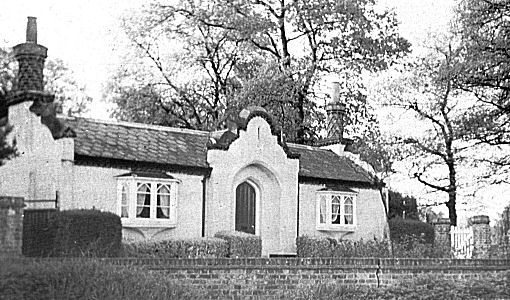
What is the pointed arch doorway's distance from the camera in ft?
86.2

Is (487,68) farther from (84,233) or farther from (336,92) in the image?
(84,233)

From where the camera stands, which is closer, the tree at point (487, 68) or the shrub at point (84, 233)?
the shrub at point (84, 233)

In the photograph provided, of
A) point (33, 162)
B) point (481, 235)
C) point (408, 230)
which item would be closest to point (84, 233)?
point (33, 162)

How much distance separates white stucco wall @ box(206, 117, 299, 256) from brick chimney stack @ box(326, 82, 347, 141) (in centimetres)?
Result: 577

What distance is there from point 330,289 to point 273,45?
22.5 m

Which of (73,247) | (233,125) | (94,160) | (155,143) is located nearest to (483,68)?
(233,125)

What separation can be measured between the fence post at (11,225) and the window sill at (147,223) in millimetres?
6180

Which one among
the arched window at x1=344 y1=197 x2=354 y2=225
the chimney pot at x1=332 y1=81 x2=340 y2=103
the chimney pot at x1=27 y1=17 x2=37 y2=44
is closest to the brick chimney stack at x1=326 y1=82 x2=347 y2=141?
the chimney pot at x1=332 y1=81 x2=340 y2=103

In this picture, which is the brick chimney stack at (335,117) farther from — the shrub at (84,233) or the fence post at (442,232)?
the shrub at (84,233)

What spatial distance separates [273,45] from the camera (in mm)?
39125

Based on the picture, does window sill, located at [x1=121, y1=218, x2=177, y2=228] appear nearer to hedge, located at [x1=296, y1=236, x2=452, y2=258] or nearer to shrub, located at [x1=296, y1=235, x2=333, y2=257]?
shrub, located at [x1=296, y1=235, x2=333, y2=257]

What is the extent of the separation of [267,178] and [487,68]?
8536mm

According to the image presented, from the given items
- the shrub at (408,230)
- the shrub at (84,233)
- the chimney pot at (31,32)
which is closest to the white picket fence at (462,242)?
the shrub at (408,230)

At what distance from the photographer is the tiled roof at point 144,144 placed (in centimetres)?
2316
